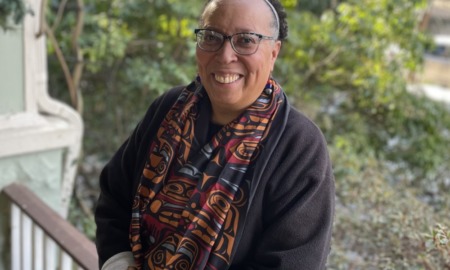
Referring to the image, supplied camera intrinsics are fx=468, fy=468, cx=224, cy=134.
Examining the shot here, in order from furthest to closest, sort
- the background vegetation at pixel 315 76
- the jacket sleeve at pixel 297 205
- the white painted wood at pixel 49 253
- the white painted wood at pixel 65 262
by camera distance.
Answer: the background vegetation at pixel 315 76 → the white painted wood at pixel 49 253 → the white painted wood at pixel 65 262 → the jacket sleeve at pixel 297 205

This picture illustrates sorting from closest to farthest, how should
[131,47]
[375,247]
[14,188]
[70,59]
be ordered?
[375,247], [14,188], [70,59], [131,47]

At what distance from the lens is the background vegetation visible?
309 cm

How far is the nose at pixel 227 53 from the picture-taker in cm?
101

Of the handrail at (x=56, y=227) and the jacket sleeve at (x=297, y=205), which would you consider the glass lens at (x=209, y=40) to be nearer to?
the jacket sleeve at (x=297, y=205)

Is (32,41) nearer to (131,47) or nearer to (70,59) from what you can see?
(70,59)

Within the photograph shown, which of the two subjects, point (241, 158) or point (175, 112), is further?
point (175, 112)

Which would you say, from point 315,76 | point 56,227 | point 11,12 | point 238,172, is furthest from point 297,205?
point 315,76

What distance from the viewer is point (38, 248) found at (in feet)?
6.56

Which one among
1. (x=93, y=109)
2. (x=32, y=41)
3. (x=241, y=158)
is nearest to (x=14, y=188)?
(x=32, y=41)

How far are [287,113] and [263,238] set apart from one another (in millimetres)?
278

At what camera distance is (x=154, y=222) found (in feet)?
3.68

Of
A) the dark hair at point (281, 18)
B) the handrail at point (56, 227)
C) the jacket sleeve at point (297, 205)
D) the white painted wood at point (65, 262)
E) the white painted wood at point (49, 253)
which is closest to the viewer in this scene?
the jacket sleeve at point (297, 205)

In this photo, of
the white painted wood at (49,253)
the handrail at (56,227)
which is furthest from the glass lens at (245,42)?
the white painted wood at (49,253)

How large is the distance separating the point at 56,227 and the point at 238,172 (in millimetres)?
1054
